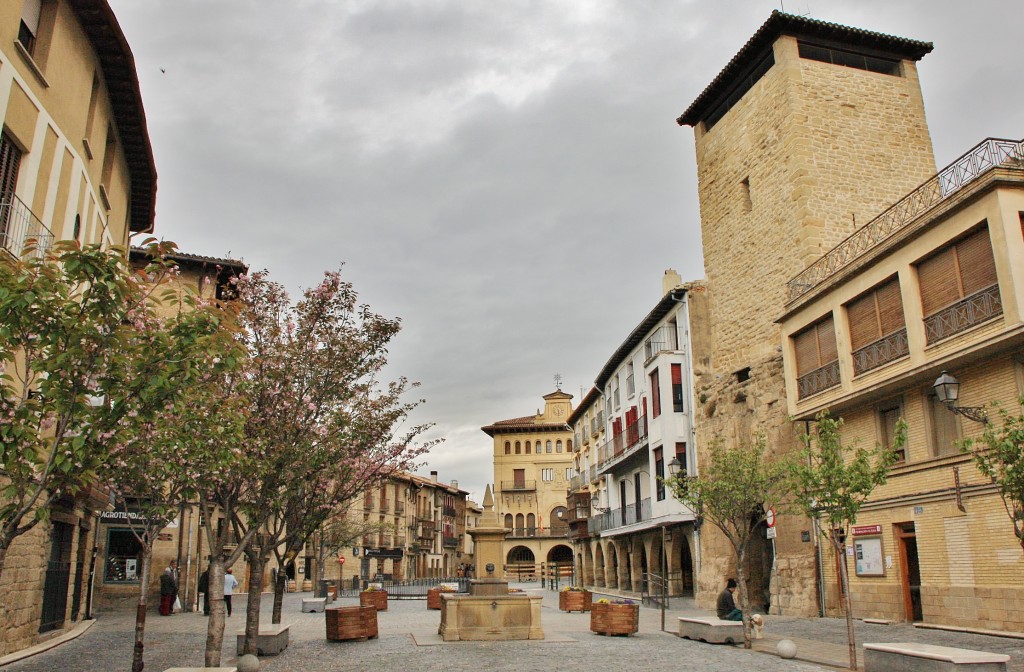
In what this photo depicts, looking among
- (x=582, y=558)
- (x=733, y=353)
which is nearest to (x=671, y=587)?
(x=733, y=353)

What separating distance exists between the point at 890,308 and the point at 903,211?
261cm

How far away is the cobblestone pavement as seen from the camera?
1211 centimetres

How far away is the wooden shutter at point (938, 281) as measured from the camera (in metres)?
15.7

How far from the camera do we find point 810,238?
75.2ft

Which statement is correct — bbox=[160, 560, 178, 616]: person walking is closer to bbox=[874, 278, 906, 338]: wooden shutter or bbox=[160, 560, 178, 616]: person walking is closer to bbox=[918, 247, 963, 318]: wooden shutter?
bbox=[874, 278, 906, 338]: wooden shutter

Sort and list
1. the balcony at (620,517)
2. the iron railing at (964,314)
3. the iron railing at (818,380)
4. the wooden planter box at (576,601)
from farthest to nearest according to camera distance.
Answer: the balcony at (620,517) < the wooden planter box at (576,601) < the iron railing at (818,380) < the iron railing at (964,314)

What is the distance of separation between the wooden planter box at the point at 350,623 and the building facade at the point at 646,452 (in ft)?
25.9

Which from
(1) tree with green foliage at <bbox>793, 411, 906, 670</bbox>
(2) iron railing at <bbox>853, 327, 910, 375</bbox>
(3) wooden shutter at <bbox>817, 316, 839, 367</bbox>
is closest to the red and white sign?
(2) iron railing at <bbox>853, 327, 910, 375</bbox>

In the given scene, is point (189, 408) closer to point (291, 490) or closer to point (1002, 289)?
point (291, 490)

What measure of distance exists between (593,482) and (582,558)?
6.98m

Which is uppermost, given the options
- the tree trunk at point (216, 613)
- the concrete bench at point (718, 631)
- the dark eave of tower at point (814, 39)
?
the dark eave of tower at point (814, 39)

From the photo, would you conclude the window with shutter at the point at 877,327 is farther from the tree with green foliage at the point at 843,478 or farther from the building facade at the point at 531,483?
the building facade at the point at 531,483

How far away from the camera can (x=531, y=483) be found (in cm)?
7394

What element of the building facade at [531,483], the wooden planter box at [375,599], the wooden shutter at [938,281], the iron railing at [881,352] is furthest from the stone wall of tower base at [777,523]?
the building facade at [531,483]
